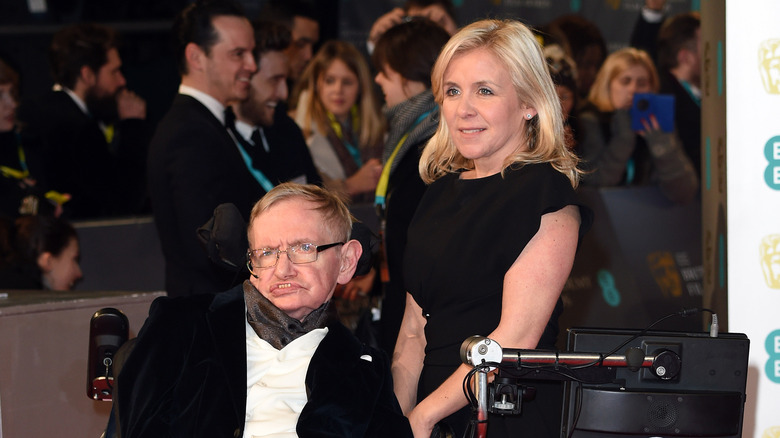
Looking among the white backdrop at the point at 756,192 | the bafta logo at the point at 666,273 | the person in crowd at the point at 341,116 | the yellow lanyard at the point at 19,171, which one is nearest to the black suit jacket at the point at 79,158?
the yellow lanyard at the point at 19,171

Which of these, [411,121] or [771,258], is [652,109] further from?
[771,258]

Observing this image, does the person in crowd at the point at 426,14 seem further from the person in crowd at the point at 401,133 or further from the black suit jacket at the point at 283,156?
the person in crowd at the point at 401,133

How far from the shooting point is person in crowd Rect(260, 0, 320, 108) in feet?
22.4

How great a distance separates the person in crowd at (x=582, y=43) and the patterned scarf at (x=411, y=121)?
12.4 feet

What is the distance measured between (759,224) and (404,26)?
1605 millimetres

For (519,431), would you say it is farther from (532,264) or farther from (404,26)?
(404,26)

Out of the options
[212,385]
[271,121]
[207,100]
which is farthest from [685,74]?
[212,385]

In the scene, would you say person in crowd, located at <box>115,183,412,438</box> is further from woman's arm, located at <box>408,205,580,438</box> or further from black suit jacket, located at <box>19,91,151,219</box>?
black suit jacket, located at <box>19,91,151,219</box>

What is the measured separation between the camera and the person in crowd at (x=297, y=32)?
683 cm

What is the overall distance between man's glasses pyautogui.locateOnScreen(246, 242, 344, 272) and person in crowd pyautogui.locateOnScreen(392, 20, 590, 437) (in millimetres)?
282

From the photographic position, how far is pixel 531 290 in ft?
7.98

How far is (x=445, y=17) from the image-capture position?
6.55m

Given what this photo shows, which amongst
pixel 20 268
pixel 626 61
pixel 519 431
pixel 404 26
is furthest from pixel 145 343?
pixel 626 61

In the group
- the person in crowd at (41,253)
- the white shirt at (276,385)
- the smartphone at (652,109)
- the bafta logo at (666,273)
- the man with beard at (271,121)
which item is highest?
the man with beard at (271,121)
